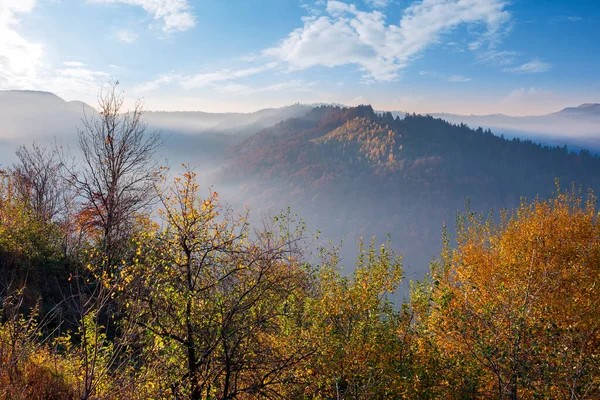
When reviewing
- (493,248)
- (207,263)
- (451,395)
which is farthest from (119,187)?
(493,248)

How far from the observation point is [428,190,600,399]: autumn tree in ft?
27.8

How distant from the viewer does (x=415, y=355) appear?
37.0 ft

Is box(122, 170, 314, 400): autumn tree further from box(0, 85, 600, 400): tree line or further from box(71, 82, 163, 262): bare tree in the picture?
box(71, 82, 163, 262): bare tree

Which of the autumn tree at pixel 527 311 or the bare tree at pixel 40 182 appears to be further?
the bare tree at pixel 40 182

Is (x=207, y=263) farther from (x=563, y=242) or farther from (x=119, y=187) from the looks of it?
(x=563, y=242)

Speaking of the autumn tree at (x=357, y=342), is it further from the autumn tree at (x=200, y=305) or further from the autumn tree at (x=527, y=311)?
the autumn tree at (x=527, y=311)

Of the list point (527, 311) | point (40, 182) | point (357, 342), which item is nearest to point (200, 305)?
point (357, 342)

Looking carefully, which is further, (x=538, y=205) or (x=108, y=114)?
(x=538, y=205)

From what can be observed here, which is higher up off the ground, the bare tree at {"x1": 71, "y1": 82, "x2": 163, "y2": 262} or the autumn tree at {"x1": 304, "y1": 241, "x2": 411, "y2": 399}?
the bare tree at {"x1": 71, "y1": 82, "x2": 163, "y2": 262}

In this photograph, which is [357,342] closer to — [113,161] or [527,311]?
[527,311]

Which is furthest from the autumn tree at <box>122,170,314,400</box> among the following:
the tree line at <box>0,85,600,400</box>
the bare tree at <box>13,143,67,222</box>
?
the bare tree at <box>13,143,67,222</box>

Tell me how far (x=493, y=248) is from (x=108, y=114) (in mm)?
25061

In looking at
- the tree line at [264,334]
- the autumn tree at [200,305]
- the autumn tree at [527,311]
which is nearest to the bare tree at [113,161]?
the tree line at [264,334]

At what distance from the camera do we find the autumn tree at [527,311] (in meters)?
8.48
